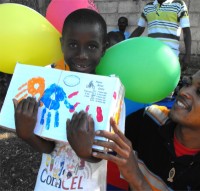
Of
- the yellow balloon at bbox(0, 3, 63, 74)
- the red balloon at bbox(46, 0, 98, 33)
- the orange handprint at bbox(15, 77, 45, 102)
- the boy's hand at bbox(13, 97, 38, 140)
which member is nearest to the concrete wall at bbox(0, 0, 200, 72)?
the red balloon at bbox(46, 0, 98, 33)

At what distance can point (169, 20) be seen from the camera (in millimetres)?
3373

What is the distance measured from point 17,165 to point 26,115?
1.86 meters

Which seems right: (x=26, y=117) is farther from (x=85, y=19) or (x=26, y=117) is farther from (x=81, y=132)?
(x=85, y=19)

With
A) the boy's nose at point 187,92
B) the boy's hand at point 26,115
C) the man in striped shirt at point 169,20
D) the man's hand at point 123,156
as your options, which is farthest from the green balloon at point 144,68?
the man in striped shirt at point 169,20

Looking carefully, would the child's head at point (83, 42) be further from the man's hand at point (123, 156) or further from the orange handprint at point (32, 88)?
the man's hand at point (123, 156)

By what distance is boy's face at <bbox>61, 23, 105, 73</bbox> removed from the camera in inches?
54.9

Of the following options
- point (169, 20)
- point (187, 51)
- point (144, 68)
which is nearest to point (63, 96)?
point (144, 68)

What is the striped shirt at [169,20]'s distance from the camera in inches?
132

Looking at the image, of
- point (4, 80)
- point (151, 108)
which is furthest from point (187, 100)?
point (4, 80)

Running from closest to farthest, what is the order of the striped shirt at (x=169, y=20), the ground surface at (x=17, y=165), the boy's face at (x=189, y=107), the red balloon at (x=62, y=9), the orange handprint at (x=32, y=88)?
the orange handprint at (x=32, y=88) < the boy's face at (x=189, y=107) < the red balloon at (x=62, y=9) < the ground surface at (x=17, y=165) < the striped shirt at (x=169, y=20)

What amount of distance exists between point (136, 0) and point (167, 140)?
4.21 meters

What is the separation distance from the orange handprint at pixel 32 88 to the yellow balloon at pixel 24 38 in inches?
10.7

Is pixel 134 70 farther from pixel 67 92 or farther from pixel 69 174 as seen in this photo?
pixel 69 174

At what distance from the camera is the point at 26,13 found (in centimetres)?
150
